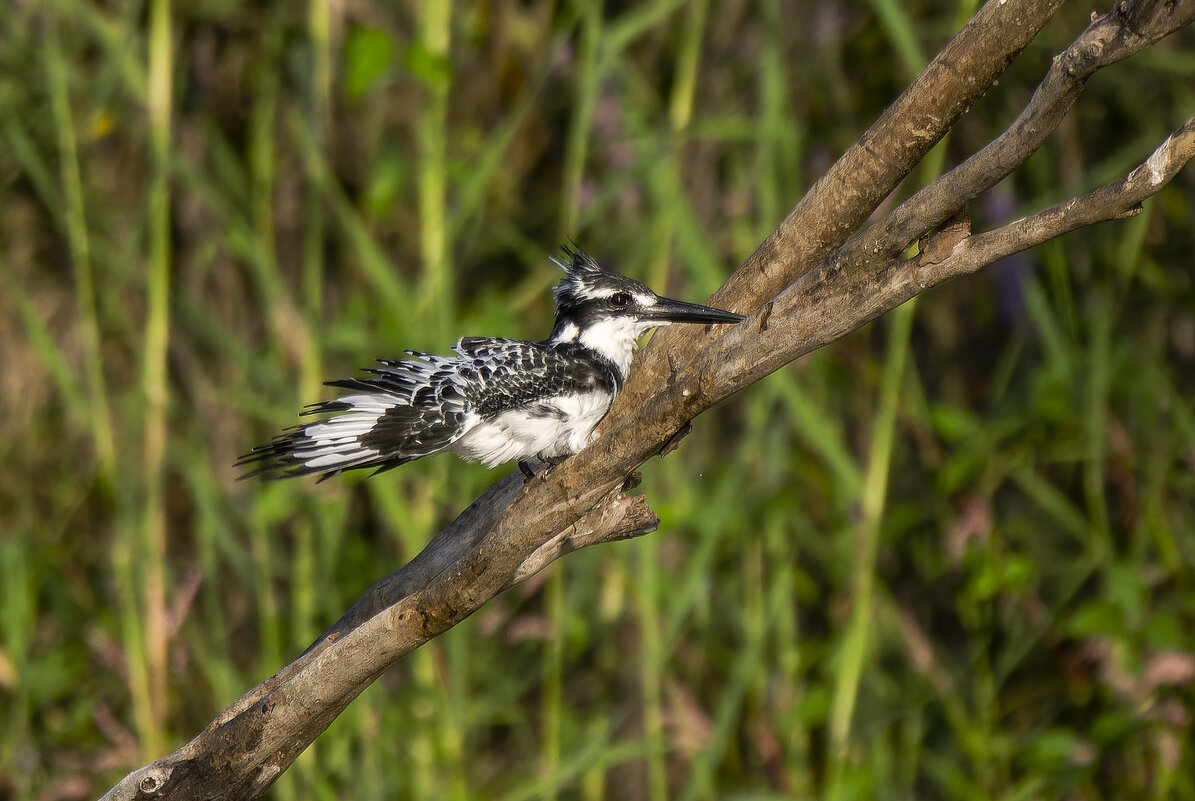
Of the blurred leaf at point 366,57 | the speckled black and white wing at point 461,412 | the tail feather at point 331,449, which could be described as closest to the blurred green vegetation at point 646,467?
the blurred leaf at point 366,57

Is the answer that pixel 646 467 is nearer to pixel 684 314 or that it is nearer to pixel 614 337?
pixel 614 337

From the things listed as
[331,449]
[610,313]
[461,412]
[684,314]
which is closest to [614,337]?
[610,313]

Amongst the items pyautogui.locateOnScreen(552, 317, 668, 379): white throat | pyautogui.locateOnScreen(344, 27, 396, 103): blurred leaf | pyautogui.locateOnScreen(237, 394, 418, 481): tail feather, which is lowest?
pyautogui.locateOnScreen(237, 394, 418, 481): tail feather

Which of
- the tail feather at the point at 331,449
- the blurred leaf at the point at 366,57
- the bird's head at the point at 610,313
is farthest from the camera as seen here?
the blurred leaf at the point at 366,57

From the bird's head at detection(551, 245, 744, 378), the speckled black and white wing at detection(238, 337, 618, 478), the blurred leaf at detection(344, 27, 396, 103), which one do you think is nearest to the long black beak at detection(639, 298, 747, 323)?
the bird's head at detection(551, 245, 744, 378)

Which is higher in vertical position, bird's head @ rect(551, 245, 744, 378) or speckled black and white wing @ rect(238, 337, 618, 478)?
bird's head @ rect(551, 245, 744, 378)

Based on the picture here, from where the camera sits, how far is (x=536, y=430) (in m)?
1.60

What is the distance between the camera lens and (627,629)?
2770 mm

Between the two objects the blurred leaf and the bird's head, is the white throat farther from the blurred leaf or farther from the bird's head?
the blurred leaf

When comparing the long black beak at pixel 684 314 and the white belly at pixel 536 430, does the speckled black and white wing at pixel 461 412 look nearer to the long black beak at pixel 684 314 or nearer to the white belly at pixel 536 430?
the white belly at pixel 536 430

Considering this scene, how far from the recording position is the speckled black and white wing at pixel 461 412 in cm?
145

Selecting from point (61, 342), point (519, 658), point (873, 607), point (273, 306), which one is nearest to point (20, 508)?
point (61, 342)

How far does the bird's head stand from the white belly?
20 cm

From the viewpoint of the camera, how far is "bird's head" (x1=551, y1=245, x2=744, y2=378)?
6.03 feet
